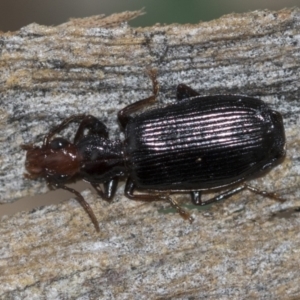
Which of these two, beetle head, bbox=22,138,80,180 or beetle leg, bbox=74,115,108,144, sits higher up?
beetle leg, bbox=74,115,108,144

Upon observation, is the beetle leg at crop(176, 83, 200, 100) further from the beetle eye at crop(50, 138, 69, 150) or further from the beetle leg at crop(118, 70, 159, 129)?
the beetle eye at crop(50, 138, 69, 150)

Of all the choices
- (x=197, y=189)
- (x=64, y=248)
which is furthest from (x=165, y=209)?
(x=64, y=248)

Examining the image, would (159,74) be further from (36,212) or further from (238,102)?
(36,212)

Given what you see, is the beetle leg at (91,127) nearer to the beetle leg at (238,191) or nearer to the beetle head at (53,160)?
the beetle head at (53,160)

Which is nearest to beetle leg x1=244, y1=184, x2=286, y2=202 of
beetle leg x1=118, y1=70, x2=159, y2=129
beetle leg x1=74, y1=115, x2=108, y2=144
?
beetle leg x1=118, y1=70, x2=159, y2=129

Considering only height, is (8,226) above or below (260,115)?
below

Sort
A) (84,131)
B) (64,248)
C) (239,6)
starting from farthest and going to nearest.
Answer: (239,6) < (84,131) < (64,248)

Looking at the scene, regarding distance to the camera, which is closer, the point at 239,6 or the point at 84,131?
the point at 84,131
